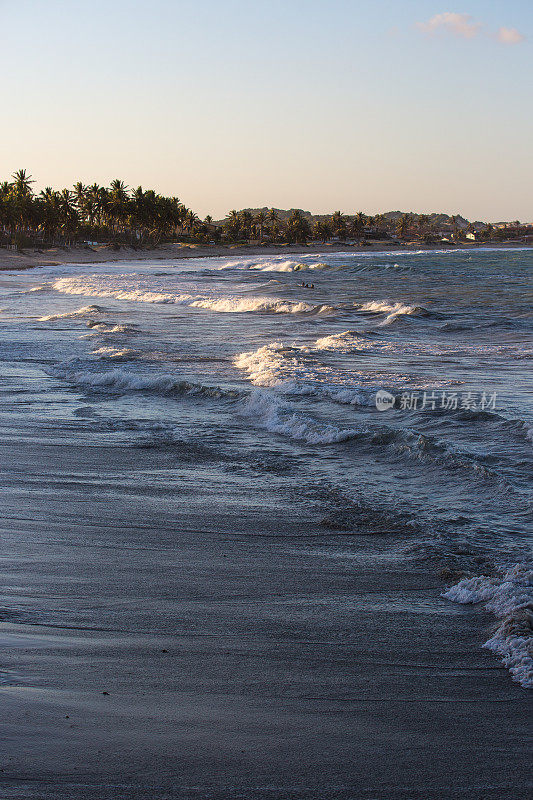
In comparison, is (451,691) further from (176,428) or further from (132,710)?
(176,428)

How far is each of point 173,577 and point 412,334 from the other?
738 inches

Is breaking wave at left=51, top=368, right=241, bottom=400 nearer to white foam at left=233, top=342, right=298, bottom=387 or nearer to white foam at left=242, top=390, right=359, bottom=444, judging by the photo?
white foam at left=242, top=390, right=359, bottom=444

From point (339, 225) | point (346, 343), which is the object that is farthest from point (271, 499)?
point (339, 225)

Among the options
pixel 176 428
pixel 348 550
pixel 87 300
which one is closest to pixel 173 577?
pixel 348 550

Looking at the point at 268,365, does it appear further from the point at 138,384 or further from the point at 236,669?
the point at 236,669

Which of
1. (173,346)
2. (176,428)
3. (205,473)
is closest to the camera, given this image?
(205,473)

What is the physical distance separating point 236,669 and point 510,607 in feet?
5.75

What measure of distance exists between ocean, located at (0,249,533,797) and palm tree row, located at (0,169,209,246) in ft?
282

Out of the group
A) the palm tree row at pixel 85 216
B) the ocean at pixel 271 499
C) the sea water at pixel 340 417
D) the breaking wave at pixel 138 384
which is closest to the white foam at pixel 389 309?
the sea water at pixel 340 417

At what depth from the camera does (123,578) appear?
462 centimetres

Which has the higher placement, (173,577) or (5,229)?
(5,229)

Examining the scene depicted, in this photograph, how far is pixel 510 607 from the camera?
4262 mm

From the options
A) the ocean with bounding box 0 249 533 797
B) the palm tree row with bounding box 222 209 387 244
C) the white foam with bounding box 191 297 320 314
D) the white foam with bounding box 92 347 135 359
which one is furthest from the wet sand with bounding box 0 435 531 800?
the palm tree row with bounding box 222 209 387 244

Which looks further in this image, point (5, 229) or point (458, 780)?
point (5, 229)
